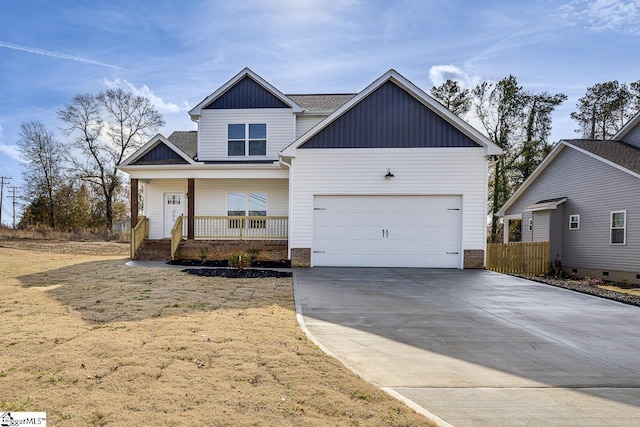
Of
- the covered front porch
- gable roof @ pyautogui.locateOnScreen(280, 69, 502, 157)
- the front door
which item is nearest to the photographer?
gable roof @ pyautogui.locateOnScreen(280, 69, 502, 157)

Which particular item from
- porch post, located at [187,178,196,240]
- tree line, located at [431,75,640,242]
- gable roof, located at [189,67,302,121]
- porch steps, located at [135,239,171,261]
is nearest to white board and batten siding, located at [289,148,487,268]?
gable roof, located at [189,67,302,121]

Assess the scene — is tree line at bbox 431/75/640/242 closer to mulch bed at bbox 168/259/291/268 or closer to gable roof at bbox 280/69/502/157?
gable roof at bbox 280/69/502/157

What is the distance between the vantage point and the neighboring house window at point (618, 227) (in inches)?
568

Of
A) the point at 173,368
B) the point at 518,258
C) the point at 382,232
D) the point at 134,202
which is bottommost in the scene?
the point at 518,258

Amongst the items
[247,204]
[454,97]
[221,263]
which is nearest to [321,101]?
[247,204]

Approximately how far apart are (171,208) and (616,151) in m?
20.2

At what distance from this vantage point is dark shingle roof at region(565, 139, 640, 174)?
14.5m

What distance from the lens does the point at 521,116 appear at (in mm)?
30297

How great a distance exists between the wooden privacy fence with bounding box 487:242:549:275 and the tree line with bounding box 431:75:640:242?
1440cm

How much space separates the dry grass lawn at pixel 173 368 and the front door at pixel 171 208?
10.2 metres

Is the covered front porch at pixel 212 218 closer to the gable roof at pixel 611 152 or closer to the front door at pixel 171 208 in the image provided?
the front door at pixel 171 208

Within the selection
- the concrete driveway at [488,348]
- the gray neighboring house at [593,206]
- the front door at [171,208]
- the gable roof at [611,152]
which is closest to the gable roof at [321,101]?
the front door at [171,208]

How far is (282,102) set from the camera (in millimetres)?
16984

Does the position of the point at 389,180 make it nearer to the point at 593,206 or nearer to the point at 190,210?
the point at 190,210
